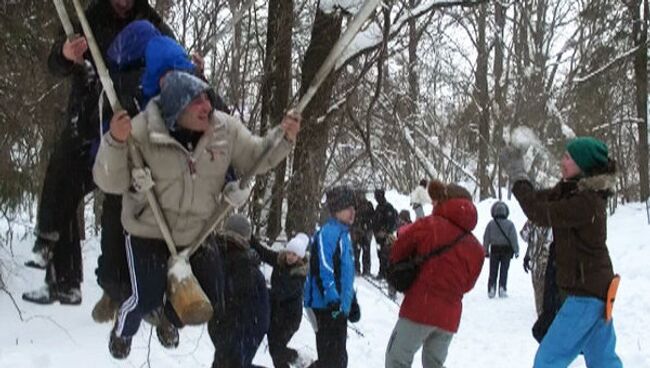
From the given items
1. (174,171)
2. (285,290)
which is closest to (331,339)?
(285,290)

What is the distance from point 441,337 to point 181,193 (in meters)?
2.97

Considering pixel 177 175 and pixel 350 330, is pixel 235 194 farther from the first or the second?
pixel 350 330

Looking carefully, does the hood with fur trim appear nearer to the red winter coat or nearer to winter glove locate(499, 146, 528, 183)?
winter glove locate(499, 146, 528, 183)

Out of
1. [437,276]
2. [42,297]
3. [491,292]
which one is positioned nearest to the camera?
[42,297]

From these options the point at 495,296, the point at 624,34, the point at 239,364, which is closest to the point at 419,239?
the point at 239,364

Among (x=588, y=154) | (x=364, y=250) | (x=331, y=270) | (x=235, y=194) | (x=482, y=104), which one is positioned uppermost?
(x=482, y=104)

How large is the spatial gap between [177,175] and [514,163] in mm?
2731

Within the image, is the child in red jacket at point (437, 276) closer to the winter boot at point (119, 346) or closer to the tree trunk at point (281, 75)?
the winter boot at point (119, 346)

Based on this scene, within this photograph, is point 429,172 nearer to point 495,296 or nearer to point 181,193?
point 495,296

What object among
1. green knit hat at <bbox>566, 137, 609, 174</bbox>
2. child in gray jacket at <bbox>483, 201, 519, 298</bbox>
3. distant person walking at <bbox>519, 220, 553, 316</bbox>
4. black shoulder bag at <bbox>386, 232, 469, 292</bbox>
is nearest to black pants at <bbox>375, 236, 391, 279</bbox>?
child in gray jacket at <bbox>483, 201, 519, 298</bbox>

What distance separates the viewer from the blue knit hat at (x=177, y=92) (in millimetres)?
3639

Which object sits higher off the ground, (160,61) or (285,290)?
(160,61)

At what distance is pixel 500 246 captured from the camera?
45.5 feet

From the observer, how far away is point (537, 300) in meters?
10.7
